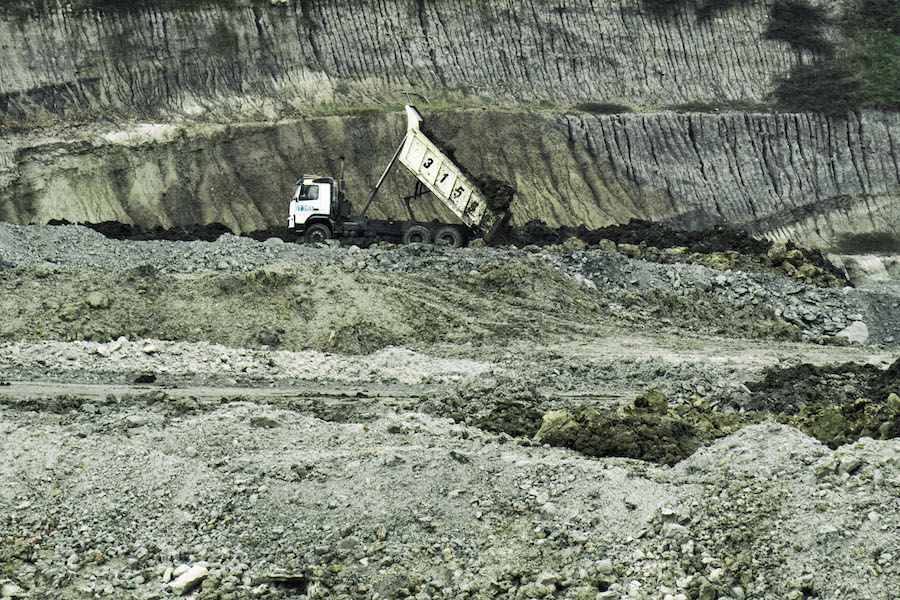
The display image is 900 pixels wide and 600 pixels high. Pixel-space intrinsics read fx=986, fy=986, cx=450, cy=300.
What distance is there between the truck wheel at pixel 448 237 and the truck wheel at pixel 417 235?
→ 0.22 metres

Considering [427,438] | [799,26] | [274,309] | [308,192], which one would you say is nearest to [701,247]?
[308,192]

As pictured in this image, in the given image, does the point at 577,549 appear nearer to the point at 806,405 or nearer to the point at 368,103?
the point at 806,405

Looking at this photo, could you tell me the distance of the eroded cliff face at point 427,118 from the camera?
98.2ft

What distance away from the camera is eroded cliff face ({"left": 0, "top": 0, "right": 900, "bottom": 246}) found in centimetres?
2994

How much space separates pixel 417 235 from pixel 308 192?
292 centimetres

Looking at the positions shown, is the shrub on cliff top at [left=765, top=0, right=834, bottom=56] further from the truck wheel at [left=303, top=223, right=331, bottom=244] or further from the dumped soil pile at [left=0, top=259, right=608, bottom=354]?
the dumped soil pile at [left=0, top=259, right=608, bottom=354]

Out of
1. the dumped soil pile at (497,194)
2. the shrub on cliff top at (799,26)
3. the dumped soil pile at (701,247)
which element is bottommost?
the dumped soil pile at (701,247)

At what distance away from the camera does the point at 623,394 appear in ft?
46.1

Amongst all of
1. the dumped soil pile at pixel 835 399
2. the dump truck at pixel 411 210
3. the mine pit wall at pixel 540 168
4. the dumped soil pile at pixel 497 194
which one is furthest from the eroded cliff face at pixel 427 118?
the dumped soil pile at pixel 835 399

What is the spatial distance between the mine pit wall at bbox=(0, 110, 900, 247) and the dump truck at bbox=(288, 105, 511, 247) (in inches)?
166

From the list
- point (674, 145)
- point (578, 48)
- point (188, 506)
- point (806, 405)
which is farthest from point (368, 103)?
point (188, 506)

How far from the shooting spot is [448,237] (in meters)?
24.4

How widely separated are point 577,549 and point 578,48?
97.9 feet

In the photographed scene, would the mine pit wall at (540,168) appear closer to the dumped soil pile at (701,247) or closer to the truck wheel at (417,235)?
the dumped soil pile at (701,247)
